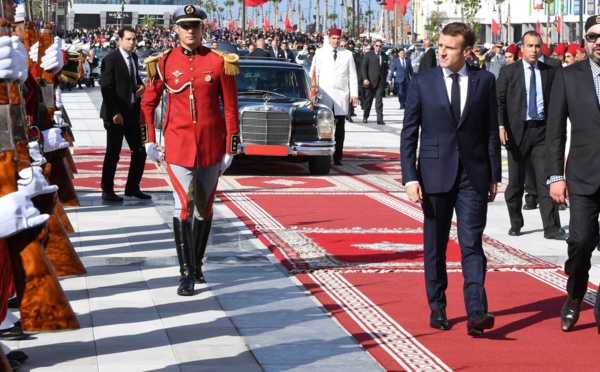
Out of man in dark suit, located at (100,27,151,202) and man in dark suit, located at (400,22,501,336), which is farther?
man in dark suit, located at (100,27,151,202)

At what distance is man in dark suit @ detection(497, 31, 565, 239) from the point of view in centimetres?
1296

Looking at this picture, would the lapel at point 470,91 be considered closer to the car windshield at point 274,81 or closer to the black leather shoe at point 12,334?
the black leather shoe at point 12,334

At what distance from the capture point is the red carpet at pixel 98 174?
56.0 ft

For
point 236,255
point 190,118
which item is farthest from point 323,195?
point 190,118

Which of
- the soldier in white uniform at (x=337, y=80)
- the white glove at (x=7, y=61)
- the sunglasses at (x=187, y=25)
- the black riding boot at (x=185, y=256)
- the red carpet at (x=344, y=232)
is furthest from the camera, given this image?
the soldier in white uniform at (x=337, y=80)

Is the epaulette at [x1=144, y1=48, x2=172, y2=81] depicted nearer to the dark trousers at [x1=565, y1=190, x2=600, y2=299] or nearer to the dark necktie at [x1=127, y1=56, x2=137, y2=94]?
the dark trousers at [x1=565, y1=190, x2=600, y2=299]

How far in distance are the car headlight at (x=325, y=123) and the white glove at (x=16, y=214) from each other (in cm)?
1309

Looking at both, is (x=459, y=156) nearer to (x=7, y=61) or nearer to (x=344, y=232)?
(x=7, y=61)

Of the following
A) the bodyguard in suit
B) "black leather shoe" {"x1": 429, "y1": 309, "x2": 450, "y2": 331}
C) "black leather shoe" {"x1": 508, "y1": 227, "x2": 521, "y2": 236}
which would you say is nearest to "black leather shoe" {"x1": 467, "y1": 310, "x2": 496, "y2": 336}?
"black leather shoe" {"x1": 429, "y1": 309, "x2": 450, "y2": 331}

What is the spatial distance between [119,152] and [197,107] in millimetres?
5760

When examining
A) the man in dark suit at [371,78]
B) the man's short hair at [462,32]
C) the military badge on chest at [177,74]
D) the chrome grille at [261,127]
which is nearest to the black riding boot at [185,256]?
the military badge on chest at [177,74]

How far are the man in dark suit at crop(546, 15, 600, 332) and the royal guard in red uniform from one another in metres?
2.51

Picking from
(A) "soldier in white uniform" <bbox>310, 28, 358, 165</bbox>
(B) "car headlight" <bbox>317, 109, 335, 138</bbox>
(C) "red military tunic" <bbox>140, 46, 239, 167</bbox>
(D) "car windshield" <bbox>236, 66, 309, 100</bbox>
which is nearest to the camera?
(C) "red military tunic" <bbox>140, 46, 239, 167</bbox>

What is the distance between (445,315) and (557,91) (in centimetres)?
161
